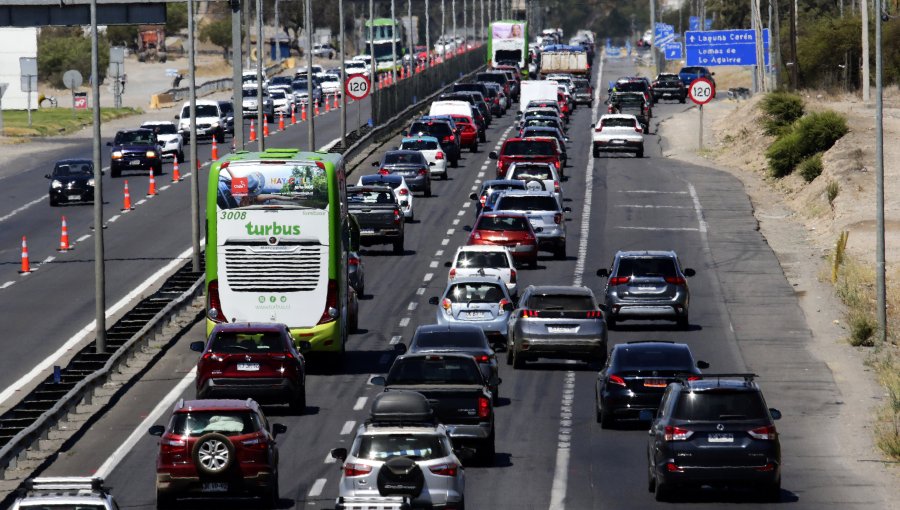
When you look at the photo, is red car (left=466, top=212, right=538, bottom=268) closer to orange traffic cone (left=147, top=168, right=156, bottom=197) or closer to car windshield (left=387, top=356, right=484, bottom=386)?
orange traffic cone (left=147, top=168, right=156, bottom=197)

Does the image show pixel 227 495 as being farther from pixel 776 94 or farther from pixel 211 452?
pixel 776 94

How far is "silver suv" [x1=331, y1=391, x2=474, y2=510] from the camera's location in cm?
2175

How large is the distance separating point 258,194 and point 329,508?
11.8 meters

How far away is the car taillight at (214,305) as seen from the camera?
117 ft

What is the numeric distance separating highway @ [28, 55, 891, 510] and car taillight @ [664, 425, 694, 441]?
1.16 m

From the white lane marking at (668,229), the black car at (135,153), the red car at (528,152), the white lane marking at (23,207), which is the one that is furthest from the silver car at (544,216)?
the black car at (135,153)

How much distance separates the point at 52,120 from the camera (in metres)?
108

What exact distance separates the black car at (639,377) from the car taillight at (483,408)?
3.29 m

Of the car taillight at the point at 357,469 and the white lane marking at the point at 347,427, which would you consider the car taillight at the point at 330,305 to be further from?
the car taillight at the point at 357,469

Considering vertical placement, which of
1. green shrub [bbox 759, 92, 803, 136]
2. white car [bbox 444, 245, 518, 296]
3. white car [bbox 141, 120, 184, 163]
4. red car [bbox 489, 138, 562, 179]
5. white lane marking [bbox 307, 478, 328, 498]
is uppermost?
green shrub [bbox 759, 92, 803, 136]

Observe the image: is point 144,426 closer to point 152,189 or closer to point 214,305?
point 214,305

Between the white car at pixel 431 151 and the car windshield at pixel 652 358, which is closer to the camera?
the car windshield at pixel 652 358

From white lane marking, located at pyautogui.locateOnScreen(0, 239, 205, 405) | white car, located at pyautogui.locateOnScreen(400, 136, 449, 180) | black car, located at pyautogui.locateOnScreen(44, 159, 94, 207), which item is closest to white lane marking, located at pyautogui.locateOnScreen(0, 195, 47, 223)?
black car, located at pyautogui.locateOnScreen(44, 159, 94, 207)

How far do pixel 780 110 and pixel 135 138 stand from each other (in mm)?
26801
